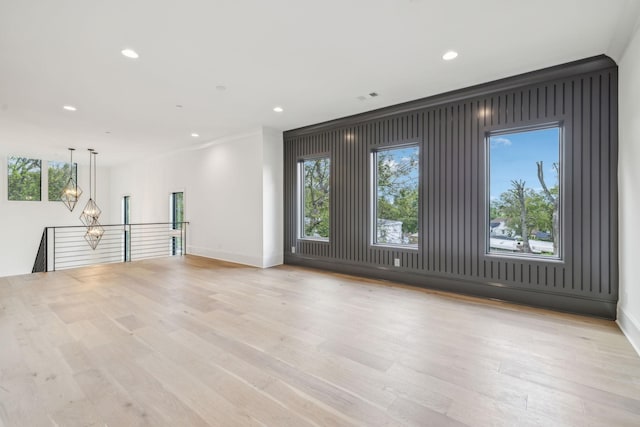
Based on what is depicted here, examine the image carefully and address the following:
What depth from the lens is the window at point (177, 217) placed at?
777 cm

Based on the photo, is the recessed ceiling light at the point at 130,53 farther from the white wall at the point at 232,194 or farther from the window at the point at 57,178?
the window at the point at 57,178

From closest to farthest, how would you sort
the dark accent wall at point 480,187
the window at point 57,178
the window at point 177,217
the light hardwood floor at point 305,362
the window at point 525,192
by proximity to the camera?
the light hardwood floor at point 305,362 < the dark accent wall at point 480,187 < the window at point 525,192 < the window at point 177,217 < the window at point 57,178

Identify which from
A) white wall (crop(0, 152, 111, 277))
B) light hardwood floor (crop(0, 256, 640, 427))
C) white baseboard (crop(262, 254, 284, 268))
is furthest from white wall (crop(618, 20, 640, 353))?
white wall (crop(0, 152, 111, 277))

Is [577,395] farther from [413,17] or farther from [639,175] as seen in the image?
[413,17]

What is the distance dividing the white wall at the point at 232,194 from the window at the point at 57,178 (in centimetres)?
401

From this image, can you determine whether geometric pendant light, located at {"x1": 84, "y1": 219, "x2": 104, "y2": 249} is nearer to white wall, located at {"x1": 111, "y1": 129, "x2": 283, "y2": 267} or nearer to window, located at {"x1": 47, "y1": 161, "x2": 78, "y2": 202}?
white wall, located at {"x1": 111, "y1": 129, "x2": 283, "y2": 267}

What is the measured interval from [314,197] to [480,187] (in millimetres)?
3071

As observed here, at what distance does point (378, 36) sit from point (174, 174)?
272 inches

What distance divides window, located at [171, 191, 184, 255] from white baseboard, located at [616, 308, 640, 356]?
26.9 feet

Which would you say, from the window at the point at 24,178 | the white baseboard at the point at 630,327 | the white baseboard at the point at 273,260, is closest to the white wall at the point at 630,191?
the white baseboard at the point at 630,327

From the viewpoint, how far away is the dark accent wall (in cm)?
319

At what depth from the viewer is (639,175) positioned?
249cm

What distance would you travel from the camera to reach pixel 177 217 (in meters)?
7.96

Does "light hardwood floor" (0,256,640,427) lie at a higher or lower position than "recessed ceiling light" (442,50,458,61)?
lower
